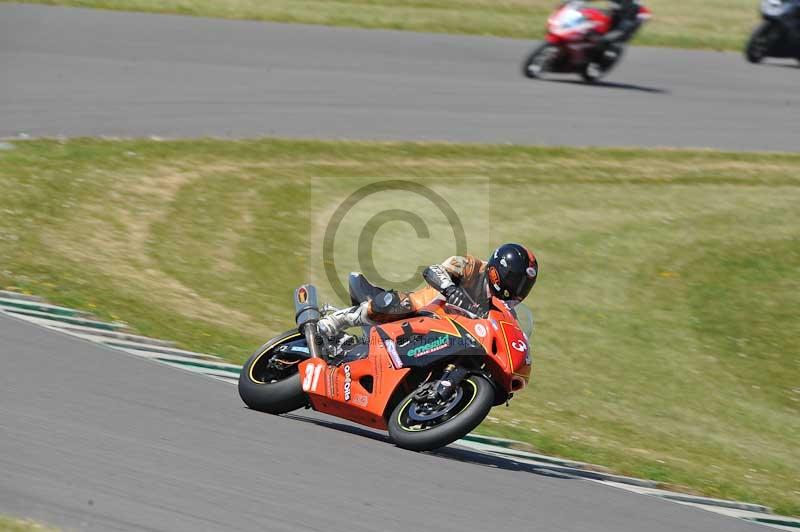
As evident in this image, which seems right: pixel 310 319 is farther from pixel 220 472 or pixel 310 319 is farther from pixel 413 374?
pixel 220 472

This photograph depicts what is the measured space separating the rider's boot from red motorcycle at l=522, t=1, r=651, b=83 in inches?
641

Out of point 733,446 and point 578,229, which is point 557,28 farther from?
point 733,446

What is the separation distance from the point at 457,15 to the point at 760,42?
6.88 meters

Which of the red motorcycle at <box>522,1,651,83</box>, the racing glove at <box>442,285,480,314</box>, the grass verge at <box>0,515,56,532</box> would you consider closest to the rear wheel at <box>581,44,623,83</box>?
the red motorcycle at <box>522,1,651,83</box>

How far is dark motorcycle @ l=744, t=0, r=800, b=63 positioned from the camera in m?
27.5

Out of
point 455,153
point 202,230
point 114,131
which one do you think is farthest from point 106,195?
point 455,153

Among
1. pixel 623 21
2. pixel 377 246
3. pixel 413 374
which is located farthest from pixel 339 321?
pixel 623 21

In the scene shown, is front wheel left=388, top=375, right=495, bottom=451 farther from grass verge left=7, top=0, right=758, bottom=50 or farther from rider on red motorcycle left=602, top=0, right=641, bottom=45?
grass verge left=7, top=0, right=758, bottom=50

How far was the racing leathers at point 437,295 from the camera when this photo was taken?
327 inches

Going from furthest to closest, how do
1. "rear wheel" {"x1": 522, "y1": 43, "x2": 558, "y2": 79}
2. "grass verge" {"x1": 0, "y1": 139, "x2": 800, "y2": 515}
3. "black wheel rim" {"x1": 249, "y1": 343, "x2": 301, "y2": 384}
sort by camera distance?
"rear wheel" {"x1": 522, "y1": 43, "x2": 558, "y2": 79} → "grass verge" {"x1": 0, "y1": 139, "x2": 800, "y2": 515} → "black wheel rim" {"x1": 249, "y1": 343, "x2": 301, "y2": 384}

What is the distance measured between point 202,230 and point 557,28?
11.2 metres

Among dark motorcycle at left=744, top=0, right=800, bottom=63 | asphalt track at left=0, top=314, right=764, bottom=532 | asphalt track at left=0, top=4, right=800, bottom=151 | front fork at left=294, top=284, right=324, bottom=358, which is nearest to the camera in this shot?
asphalt track at left=0, top=314, right=764, bottom=532

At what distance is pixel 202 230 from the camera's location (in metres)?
15.1

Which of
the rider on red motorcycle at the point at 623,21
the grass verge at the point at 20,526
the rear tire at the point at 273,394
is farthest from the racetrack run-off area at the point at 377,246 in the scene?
the rider on red motorcycle at the point at 623,21
